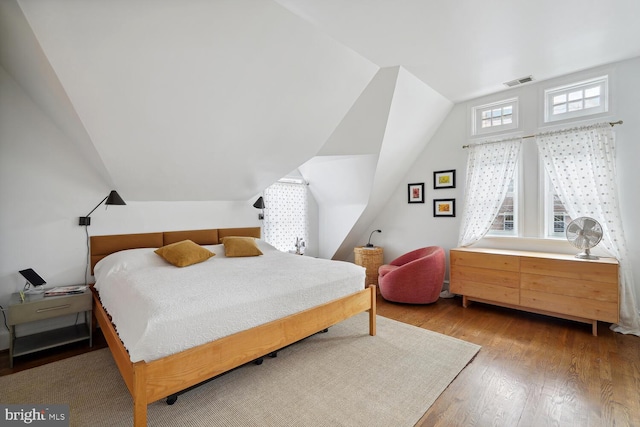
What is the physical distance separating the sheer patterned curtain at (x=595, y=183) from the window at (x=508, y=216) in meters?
0.47

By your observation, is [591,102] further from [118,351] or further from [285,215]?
[118,351]

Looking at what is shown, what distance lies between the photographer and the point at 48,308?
2.53 m

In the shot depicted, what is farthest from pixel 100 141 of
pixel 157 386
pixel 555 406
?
pixel 555 406

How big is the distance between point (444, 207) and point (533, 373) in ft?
8.40

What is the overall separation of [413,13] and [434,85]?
159cm

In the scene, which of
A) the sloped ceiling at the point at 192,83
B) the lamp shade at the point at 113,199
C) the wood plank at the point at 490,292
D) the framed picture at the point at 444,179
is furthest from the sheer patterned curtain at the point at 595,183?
the lamp shade at the point at 113,199

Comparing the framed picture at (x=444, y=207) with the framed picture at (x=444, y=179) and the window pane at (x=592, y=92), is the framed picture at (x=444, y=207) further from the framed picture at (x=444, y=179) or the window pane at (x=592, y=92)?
the window pane at (x=592, y=92)

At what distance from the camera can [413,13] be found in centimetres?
216

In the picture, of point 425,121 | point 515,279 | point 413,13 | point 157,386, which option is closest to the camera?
point 157,386

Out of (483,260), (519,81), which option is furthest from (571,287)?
(519,81)

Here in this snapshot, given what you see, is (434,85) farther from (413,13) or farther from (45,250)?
(45,250)

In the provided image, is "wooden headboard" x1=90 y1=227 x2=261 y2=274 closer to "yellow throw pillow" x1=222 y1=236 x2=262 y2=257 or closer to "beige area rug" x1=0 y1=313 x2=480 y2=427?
"yellow throw pillow" x1=222 y1=236 x2=262 y2=257

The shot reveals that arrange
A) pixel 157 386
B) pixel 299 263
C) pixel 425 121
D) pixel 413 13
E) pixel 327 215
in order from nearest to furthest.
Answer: pixel 157 386, pixel 413 13, pixel 299 263, pixel 425 121, pixel 327 215

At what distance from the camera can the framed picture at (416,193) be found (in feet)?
15.4
